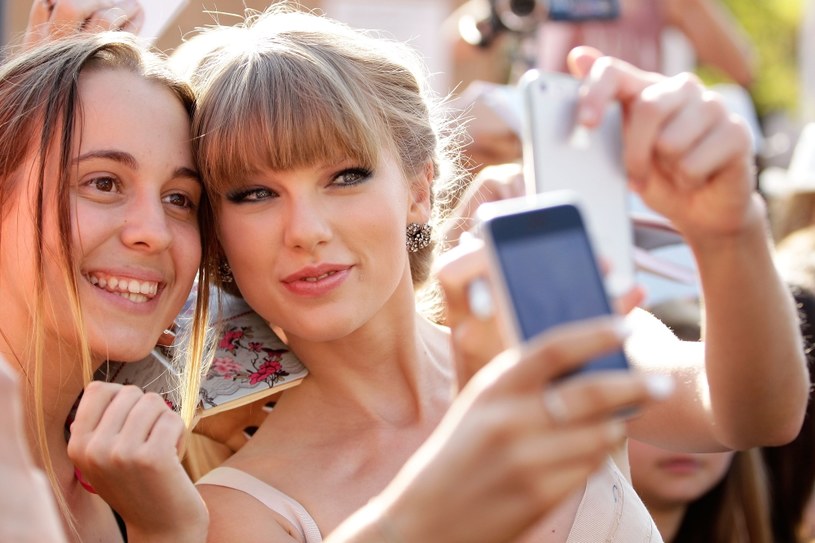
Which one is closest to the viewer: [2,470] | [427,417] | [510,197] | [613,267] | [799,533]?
[2,470]

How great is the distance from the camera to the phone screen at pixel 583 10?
420cm

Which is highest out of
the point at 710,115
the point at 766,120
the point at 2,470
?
the point at 710,115

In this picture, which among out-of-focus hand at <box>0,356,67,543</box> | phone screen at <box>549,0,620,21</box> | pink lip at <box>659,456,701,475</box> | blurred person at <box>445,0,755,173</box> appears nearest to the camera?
out-of-focus hand at <box>0,356,67,543</box>

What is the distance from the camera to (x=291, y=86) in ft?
6.35

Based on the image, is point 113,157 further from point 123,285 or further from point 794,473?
point 794,473

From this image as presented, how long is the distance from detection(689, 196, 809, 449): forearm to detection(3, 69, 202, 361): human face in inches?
38.4

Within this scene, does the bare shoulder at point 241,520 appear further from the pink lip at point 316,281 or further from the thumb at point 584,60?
the thumb at point 584,60

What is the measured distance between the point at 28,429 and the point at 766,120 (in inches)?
630

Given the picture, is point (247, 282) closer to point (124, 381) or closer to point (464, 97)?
point (124, 381)

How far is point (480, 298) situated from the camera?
113 cm

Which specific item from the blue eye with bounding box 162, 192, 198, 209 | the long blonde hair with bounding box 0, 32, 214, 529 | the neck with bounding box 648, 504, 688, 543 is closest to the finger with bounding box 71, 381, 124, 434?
the long blonde hair with bounding box 0, 32, 214, 529

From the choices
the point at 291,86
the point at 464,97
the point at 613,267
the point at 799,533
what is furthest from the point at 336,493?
the point at 464,97

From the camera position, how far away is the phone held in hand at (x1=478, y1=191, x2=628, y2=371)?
41.1 inches

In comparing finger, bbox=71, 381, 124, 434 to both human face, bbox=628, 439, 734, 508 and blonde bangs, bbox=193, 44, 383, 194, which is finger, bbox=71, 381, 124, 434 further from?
human face, bbox=628, 439, 734, 508
